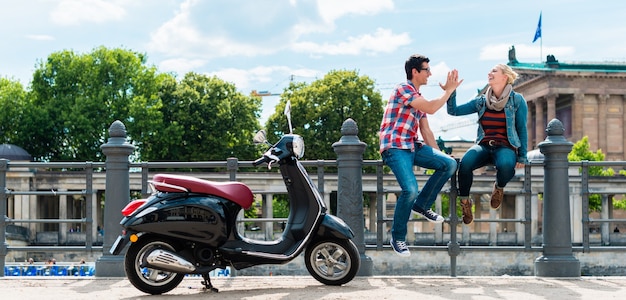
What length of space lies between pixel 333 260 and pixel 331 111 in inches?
2088

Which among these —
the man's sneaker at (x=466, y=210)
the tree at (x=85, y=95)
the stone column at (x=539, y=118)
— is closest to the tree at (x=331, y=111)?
the tree at (x=85, y=95)

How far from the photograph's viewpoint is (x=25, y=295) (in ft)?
30.1

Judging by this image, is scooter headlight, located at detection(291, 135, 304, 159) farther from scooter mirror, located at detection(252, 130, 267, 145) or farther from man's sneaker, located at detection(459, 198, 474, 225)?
man's sneaker, located at detection(459, 198, 474, 225)

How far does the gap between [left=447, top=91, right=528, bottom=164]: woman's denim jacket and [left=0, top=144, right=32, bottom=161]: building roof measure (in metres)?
49.7

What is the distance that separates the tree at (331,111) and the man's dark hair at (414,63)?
163 feet

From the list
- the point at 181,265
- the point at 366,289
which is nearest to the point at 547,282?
the point at 366,289

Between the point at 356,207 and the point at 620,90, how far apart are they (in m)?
79.1

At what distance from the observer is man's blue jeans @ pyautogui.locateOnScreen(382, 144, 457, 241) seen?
10125 mm

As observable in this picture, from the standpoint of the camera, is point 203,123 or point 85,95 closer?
point 85,95

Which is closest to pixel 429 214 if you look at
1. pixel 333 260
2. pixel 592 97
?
pixel 333 260

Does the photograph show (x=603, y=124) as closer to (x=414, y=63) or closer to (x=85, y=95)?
(x=85, y=95)

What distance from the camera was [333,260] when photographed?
9.58 metres

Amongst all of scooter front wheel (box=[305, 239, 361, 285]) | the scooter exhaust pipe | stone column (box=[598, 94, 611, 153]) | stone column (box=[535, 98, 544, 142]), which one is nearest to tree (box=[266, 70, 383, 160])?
stone column (box=[535, 98, 544, 142])

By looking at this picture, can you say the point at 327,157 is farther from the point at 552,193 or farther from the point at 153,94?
the point at 552,193
